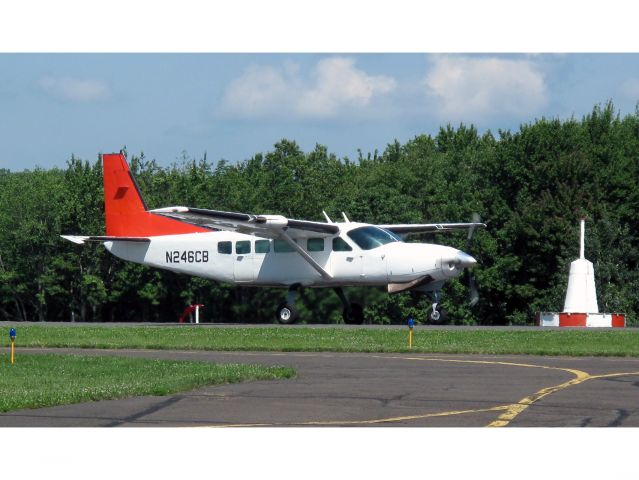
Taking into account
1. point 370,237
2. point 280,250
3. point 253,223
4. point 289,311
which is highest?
point 253,223

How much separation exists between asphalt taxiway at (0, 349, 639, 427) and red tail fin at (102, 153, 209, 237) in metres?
22.4

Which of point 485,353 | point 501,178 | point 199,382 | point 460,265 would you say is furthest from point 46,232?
point 199,382

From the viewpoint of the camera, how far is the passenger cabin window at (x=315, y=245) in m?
39.4

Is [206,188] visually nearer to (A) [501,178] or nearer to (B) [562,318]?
(A) [501,178]

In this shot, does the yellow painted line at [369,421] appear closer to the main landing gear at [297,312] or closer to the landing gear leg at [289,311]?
the main landing gear at [297,312]

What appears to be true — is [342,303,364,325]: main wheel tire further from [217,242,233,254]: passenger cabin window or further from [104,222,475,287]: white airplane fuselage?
[217,242,233,254]: passenger cabin window

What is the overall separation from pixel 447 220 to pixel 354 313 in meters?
31.8

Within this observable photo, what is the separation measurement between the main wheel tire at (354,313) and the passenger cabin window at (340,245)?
1940 mm

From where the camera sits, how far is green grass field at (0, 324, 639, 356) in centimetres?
2572

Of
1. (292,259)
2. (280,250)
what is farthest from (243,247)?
(292,259)

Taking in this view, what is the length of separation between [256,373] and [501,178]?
52.9 meters

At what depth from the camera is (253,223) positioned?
36906mm

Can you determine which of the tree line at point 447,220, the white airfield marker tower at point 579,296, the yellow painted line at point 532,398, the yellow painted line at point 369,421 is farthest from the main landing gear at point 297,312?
the yellow painted line at point 369,421

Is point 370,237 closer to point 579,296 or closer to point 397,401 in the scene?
point 579,296
